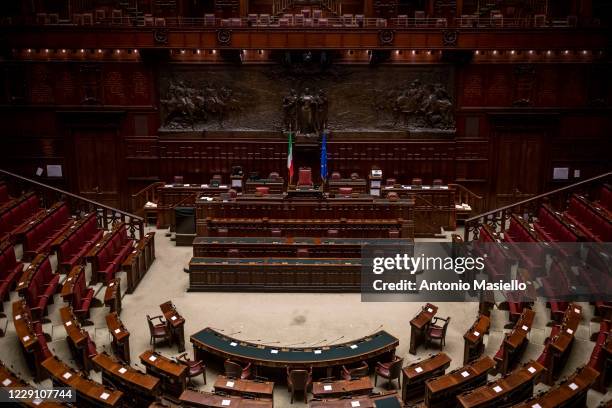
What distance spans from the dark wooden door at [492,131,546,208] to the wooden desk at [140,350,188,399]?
11.3m

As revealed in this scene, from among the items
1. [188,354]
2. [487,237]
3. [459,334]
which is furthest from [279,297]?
[487,237]

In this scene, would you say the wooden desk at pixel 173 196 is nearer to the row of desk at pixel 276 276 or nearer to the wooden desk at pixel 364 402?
the row of desk at pixel 276 276

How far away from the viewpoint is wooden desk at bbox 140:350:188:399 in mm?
9023

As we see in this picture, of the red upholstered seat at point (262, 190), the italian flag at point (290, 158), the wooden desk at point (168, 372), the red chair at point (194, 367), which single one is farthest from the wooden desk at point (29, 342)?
the italian flag at point (290, 158)

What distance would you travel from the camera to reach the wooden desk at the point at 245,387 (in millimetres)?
8625

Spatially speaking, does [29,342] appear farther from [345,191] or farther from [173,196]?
[345,191]

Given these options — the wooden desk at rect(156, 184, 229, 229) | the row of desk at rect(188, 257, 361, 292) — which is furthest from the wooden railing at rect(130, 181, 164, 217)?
the row of desk at rect(188, 257, 361, 292)

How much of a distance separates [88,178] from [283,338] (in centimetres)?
924

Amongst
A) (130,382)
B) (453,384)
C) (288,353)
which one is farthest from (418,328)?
(130,382)

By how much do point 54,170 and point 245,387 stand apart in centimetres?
1116

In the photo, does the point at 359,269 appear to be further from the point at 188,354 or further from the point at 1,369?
the point at 1,369

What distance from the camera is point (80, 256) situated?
1290 cm

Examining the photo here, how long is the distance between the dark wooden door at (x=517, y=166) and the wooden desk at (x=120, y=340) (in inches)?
445

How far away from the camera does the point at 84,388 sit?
27.2 ft
